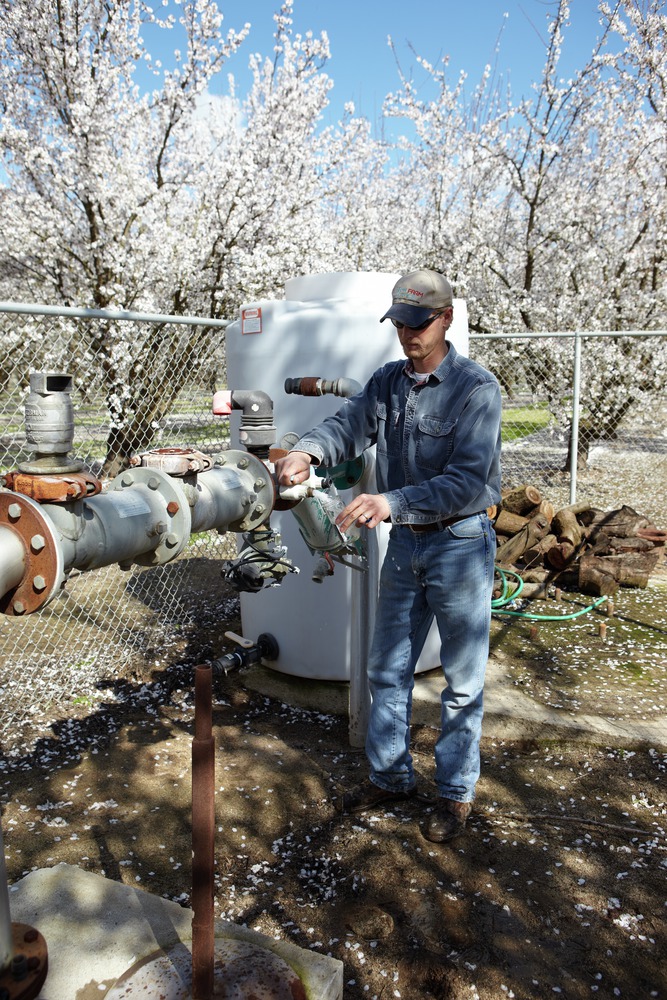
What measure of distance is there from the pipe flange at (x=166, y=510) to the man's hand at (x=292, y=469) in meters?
0.43

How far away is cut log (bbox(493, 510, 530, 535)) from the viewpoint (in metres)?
5.45

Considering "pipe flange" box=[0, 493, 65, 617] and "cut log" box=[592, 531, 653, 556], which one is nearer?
→ "pipe flange" box=[0, 493, 65, 617]

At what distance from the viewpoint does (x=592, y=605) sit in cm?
445

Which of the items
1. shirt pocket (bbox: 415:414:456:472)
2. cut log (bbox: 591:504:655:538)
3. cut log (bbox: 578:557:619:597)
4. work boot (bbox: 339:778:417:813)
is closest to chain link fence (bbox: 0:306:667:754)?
shirt pocket (bbox: 415:414:456:472)

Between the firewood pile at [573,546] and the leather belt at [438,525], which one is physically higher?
the leather belt at [438,525]

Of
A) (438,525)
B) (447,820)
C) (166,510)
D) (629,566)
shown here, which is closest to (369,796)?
(447,820)

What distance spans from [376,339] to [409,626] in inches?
51.3

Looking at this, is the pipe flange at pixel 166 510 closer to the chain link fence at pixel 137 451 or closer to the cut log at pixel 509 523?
the chain link fence at pixel 137 451

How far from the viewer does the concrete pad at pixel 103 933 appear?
1.60 meters

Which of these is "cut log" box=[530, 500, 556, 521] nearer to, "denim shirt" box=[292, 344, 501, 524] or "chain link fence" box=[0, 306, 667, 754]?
"chain link fence" box=[0, 306, 667, 754]

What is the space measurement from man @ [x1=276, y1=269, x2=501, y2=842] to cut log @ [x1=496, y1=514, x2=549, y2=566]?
2.81 m

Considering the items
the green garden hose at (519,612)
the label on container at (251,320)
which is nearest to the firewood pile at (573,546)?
the green garden hose at (519,612)

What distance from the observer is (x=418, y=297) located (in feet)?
7.22

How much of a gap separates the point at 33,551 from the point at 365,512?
0.91 m
